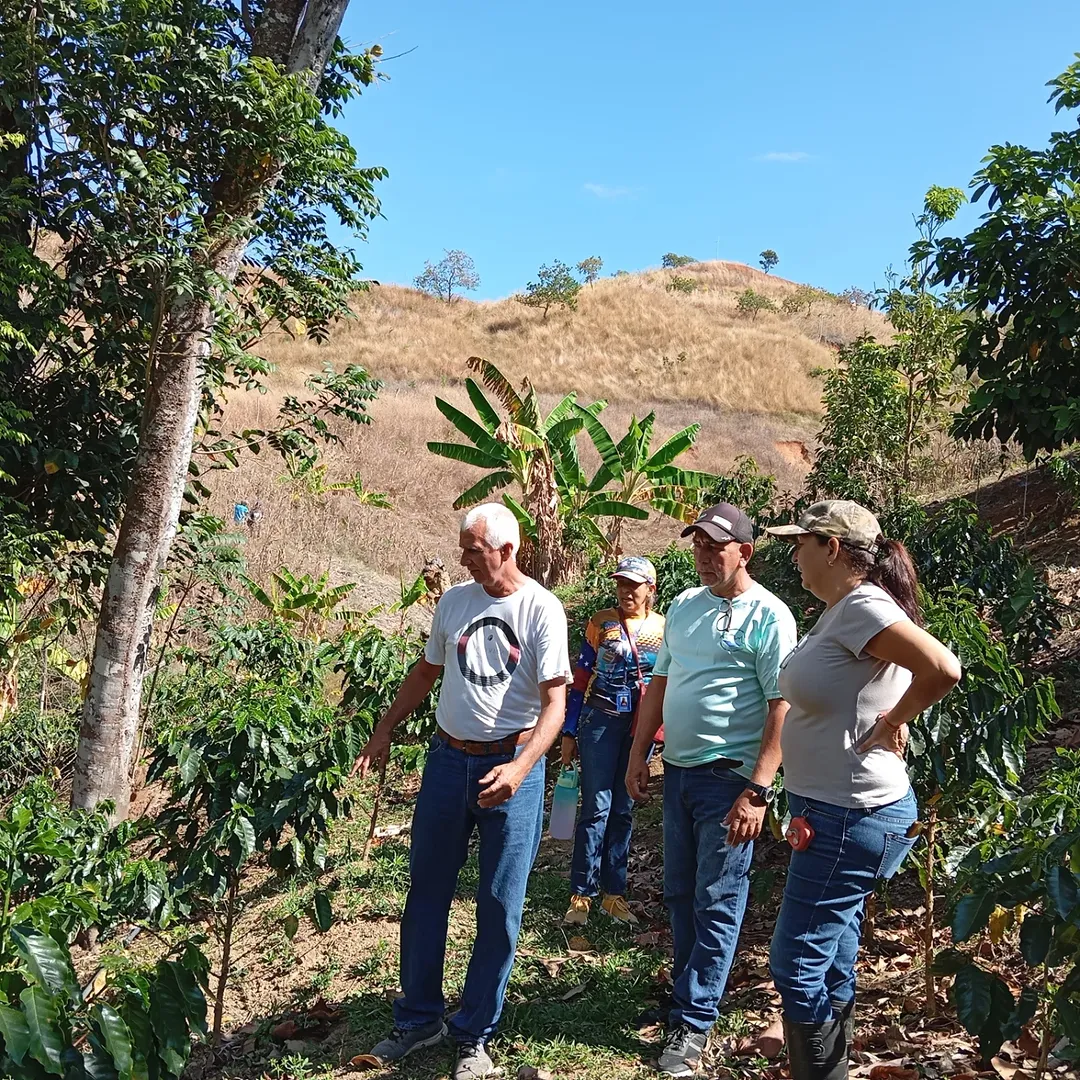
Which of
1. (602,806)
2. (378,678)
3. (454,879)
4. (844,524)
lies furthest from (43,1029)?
(378,678)

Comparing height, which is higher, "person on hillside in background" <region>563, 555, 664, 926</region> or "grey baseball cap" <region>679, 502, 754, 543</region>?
"grey baseball cap" <region>679, 502, 754, 543</region>

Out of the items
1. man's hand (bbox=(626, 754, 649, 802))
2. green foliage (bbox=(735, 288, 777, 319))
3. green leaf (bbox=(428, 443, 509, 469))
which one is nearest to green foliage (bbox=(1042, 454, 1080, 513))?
green leaf (bbox=(428, 443, 509, 469))

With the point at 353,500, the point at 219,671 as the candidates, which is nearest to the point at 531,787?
the point at 219,671

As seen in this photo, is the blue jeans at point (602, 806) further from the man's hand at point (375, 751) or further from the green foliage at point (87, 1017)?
the green foliage at point (87, 1017)

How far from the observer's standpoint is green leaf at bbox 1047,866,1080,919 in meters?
2.16

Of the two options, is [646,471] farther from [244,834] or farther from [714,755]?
[244,834]

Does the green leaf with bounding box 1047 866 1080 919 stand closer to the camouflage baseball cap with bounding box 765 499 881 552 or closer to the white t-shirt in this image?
the camouflage baseball cap with bounding box 765 499 881 552

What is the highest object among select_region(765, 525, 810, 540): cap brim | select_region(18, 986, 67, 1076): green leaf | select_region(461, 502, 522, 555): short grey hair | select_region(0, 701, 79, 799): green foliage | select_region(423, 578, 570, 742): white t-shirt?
select_region(765, 525, 810, 540): cap brim

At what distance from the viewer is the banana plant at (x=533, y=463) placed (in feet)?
36.8

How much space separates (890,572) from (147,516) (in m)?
4.50

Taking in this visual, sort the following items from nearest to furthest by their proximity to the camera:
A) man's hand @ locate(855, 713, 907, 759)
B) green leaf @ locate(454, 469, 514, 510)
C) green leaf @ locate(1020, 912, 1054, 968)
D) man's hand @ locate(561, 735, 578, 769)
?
green leaf @ locate(1020, 912, 1054, 968), man's hand @ locate(855, 713, 907, 759), man's hand @ locate(561, 735, 578, 769), green leaf @ locate(454, 469, 514, 510)

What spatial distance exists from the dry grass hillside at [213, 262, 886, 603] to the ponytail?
197 inches

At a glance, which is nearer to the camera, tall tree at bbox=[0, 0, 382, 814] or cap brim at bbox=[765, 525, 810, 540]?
cap brim at bbox=[765, 525, 810, 540]

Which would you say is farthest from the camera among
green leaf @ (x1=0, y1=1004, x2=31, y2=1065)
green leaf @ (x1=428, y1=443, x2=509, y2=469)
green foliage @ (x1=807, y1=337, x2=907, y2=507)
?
green foliage @ (x1=807, y1=337, x2=907, y2=507)
